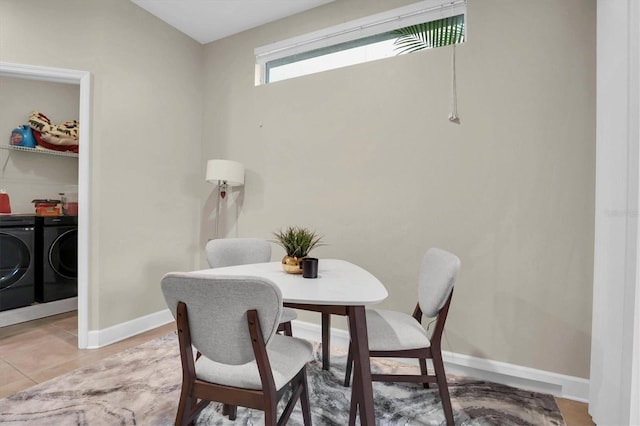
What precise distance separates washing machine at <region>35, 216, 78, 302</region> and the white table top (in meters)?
2.64

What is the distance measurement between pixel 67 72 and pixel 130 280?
172 cm

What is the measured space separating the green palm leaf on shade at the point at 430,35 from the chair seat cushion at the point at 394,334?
1.94 m

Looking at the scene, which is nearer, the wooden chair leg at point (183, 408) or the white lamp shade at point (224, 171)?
the wooden chair leg at point (183, 408)

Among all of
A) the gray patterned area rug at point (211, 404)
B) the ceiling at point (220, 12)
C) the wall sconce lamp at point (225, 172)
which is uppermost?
the ceiling at point (220, 12)

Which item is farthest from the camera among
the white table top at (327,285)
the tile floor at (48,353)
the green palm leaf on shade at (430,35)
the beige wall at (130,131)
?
the beige wall at (130,131)

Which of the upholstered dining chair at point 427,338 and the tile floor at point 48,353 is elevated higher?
the upholstered dining chair at point 427,338

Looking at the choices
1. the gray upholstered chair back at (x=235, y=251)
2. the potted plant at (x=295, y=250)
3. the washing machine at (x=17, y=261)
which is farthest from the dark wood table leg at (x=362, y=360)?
the washing machine at (x=17, y=261)

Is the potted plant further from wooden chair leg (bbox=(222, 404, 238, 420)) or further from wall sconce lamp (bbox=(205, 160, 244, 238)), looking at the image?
wall sconce lamp (bbox=(205, 160, 244, 238))

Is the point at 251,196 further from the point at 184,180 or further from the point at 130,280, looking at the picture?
the point at 130,280

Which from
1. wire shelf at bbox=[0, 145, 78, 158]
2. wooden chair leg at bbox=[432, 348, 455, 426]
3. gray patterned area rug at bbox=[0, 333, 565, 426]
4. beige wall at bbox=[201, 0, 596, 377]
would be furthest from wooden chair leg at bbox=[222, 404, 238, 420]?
wire shelf at bbox=[0, 145, 78, 158]

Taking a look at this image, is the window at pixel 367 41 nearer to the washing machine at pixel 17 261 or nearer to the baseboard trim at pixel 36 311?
the washing machine at pixel 17 261

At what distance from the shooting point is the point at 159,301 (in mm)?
3008

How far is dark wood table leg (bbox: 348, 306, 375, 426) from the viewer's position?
1307 mm

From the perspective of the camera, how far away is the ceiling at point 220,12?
8.75 ft
